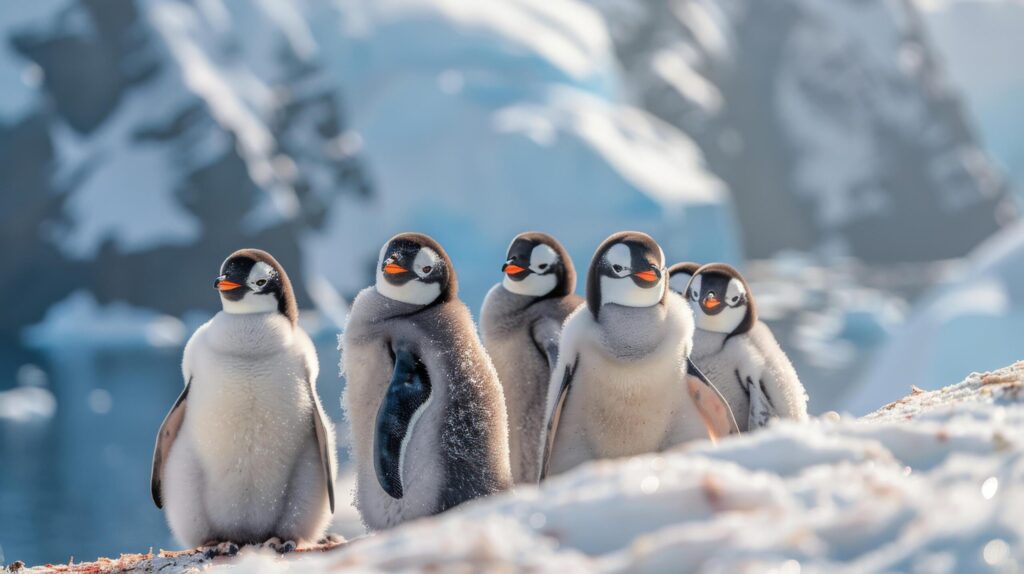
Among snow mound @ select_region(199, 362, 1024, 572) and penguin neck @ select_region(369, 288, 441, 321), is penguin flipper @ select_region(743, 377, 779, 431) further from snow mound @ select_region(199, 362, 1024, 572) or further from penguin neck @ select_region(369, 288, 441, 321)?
snow mound @ select_region(199, 362, 1024, 572)

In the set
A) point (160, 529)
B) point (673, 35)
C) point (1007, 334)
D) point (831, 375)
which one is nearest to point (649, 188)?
point (831, 375)

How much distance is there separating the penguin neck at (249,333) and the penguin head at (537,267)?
1.29 meters

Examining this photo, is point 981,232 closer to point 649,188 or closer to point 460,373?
point 649,188

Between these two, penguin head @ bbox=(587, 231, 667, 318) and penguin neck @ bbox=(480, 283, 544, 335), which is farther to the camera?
penguin neck @ bbox=(480, 283, 544, 335)

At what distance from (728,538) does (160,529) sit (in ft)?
61.1

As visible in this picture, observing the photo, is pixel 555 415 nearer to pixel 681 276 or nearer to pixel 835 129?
pixel 681 276

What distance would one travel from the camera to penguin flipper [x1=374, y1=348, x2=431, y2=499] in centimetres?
379

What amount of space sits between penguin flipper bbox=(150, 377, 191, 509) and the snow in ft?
29.3

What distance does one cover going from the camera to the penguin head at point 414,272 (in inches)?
168

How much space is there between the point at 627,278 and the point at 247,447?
1.51 m

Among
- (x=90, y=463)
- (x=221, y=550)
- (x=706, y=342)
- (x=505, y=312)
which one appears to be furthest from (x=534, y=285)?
(x=90, y=463)

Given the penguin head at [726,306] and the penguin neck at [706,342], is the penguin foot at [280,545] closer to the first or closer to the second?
the penguin neck at [706,342]

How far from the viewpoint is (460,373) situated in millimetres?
3938

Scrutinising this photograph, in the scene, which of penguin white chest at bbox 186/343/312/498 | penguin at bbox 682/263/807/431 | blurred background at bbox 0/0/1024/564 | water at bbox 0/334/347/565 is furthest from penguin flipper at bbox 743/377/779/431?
blurred background at bbox 0/0/1024/564
